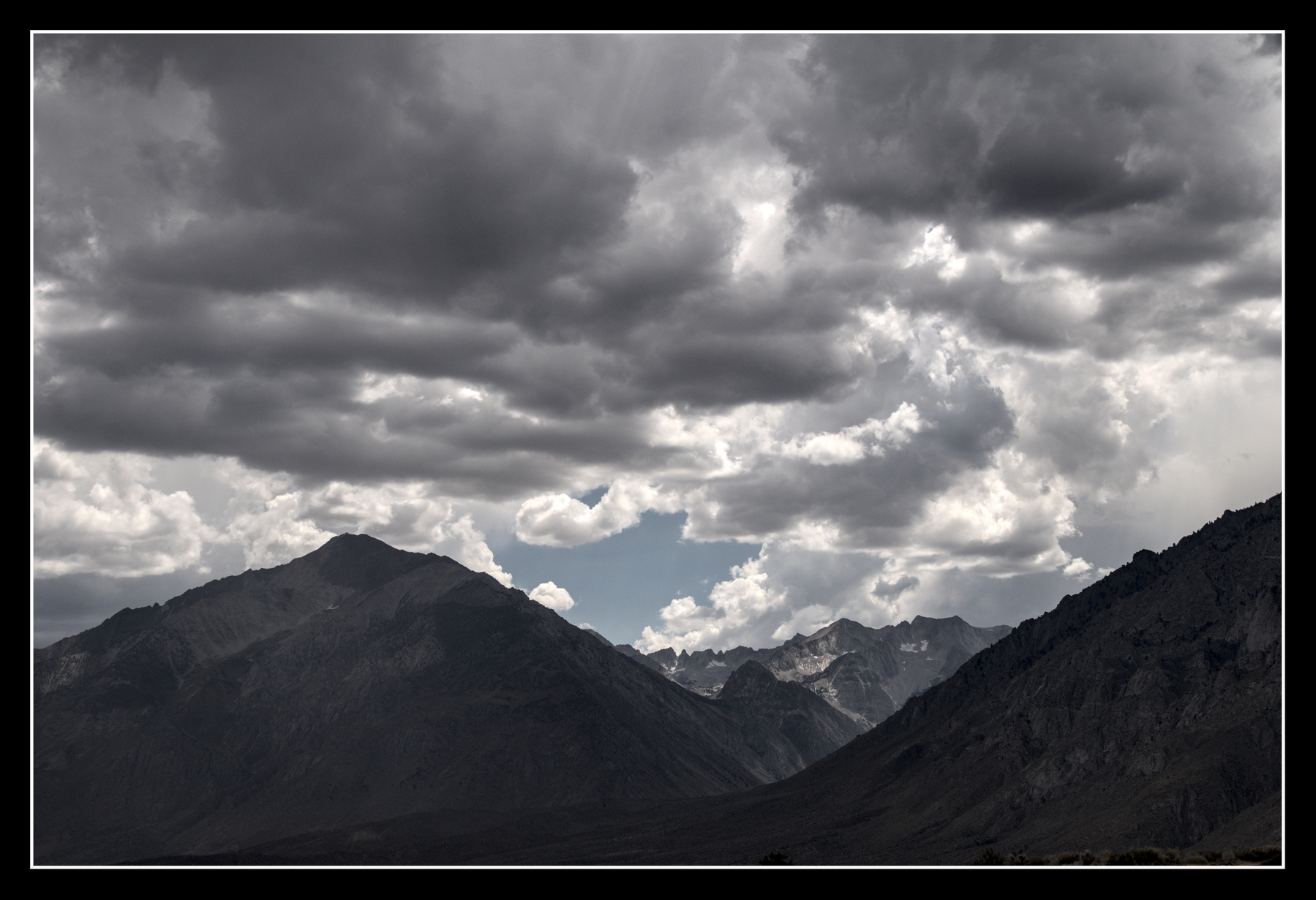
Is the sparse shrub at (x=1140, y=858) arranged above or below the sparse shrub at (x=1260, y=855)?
below

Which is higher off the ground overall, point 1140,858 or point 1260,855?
point 1260,855

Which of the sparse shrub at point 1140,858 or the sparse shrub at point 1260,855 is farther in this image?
the sparse shrub at point 1140,858

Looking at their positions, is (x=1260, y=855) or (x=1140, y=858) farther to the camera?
(x=1140, y=858)

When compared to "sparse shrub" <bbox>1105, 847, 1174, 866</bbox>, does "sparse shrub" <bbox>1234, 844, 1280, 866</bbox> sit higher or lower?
higher

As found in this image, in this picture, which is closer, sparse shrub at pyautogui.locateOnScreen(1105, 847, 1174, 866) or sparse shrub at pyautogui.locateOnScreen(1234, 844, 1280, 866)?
sparse shrub at pyautogui.locateOnScreen(1234, 844, 1280, 866)
